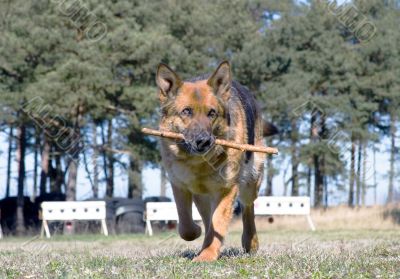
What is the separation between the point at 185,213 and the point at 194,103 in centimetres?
124

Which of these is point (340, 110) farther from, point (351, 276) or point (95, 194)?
point (351, 276)

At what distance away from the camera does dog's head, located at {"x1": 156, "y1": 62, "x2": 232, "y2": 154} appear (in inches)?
283

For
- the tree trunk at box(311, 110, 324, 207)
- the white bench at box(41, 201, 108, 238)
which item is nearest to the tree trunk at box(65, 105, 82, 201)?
the white bench at box(41, 201, 108, 238)

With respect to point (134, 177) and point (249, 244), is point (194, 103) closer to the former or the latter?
point (249, 244)

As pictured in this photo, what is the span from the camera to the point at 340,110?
40.1 meters

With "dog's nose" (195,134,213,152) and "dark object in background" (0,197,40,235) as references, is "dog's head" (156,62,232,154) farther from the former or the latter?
"dark object in background" (0,197,40,235)

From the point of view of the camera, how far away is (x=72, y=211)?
2659 cm

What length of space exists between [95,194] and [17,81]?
10237 mm

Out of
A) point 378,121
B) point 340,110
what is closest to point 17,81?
point 340,110

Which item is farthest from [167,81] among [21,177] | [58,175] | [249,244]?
[58,175]

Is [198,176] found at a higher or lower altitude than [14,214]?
higher

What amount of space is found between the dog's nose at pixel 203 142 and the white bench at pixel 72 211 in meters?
19.8

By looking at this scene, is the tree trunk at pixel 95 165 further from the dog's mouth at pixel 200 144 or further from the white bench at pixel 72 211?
the dog's mouth at pixel 200 144

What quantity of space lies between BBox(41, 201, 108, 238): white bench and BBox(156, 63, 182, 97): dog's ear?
19211mm
